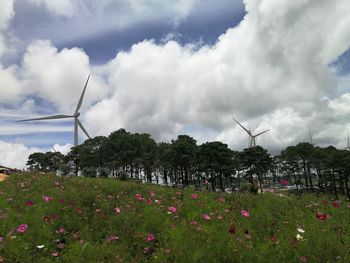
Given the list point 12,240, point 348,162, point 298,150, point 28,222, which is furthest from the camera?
point 298,150

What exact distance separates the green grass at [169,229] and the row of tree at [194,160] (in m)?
58.2

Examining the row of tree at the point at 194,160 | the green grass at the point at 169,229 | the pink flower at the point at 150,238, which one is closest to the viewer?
the green grass at the point at 169,229

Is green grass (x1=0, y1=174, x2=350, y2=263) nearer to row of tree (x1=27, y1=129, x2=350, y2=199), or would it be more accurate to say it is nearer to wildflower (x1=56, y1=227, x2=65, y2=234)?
wildflower (x1=56, y1=227, x2=65, y2=234)

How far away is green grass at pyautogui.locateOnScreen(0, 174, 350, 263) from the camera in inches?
202

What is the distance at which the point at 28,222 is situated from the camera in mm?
6789

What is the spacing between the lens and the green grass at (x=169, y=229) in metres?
5.12

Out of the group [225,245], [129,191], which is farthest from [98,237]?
[129,191]

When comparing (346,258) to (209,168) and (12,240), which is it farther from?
(209,168)

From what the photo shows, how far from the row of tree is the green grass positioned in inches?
2292

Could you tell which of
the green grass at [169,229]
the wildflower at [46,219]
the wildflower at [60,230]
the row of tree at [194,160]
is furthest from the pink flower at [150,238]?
the row of tree at [194,160]

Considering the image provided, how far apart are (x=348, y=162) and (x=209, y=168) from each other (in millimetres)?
25513

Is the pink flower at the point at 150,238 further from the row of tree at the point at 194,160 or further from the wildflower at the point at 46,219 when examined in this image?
the row of tree at the point at 194,160

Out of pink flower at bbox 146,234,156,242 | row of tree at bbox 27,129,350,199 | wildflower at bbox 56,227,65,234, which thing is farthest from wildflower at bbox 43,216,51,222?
row of tree at bbox 27,129,350,199

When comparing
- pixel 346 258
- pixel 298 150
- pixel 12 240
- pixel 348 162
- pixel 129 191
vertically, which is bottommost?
pixel 346 258
